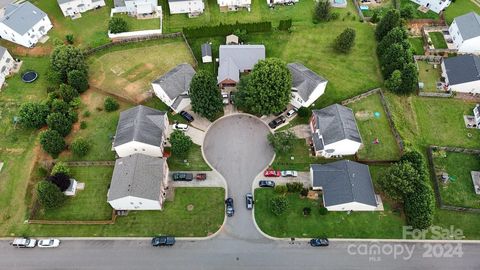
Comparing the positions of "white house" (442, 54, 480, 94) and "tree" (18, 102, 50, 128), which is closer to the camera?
"tree" (18, 102, 50, 128)

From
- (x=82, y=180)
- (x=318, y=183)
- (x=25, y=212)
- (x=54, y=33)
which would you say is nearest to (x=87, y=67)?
(x=54, y=33)

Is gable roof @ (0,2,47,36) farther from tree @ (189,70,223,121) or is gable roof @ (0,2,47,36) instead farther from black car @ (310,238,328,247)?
black car @ (310,238,328,247)

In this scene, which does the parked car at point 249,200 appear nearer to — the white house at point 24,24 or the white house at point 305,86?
the white house at point 305,86

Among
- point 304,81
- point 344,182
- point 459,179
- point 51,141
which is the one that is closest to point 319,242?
point 344,182

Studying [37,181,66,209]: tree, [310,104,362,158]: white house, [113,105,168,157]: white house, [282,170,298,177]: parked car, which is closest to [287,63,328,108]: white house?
[310,104,362,158]: white house

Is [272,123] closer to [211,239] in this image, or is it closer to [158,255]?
[211,239]

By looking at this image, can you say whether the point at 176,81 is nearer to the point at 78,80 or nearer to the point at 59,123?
the point at 78,80
